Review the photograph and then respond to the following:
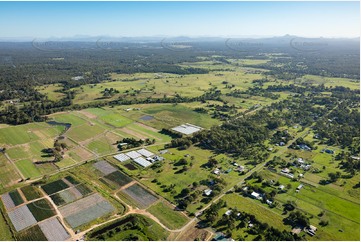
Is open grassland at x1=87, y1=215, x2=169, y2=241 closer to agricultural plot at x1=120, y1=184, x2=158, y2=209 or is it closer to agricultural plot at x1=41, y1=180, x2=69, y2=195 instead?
agricultural plot at x1=120, y1=184, x2=158, y2=209

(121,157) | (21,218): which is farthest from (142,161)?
(21,218)

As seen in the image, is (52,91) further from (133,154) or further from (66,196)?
(66,196)

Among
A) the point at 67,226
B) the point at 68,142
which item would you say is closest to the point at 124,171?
the point at 67,226

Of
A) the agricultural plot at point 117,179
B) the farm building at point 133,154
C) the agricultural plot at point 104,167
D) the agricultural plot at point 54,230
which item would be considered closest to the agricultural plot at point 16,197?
the agricultural plot at point 54,230

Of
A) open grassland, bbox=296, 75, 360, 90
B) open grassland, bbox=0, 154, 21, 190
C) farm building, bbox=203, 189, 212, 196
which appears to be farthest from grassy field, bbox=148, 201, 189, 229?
open grassland, bbox=296, 75, 360, 90

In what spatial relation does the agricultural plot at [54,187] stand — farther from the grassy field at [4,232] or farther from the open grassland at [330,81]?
the open grassland at [330,81]

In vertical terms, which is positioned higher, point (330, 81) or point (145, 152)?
point (330, 81)
